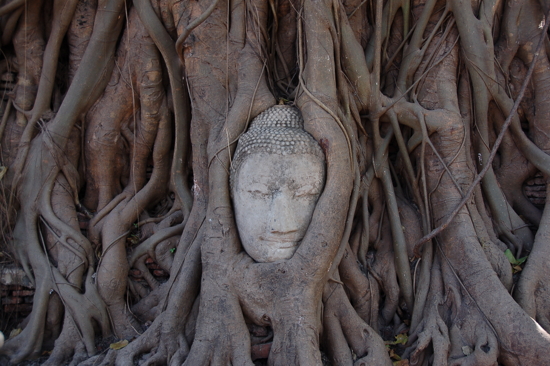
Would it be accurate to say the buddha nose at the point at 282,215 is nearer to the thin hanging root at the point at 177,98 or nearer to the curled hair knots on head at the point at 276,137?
the curled hair knots on head at the point at 276,137

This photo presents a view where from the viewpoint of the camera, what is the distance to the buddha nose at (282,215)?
2506mm

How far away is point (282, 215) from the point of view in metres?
2.52

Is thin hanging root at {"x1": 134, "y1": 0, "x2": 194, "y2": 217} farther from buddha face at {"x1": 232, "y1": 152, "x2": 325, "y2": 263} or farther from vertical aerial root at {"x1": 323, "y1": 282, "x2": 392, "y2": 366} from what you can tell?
vertical aerial root at {"x1": 323, "y1": 282, "x2": 392, "y2": 366}

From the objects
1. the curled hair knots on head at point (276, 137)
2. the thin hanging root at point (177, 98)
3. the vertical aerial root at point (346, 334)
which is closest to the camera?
the vertical aerial root at point (346, 334)

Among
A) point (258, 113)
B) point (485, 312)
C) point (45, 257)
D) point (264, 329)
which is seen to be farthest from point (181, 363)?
point (485, 312)

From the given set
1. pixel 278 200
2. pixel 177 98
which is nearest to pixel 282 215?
pixel 278 200

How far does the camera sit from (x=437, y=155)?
114 inches

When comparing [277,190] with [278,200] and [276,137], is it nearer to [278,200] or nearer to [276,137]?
[278,200]

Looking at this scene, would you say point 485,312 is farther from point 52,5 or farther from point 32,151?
point 52,5

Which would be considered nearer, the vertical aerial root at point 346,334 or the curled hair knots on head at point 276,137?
the vertical aerial root at point 346,334

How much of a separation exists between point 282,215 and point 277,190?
0.15 m

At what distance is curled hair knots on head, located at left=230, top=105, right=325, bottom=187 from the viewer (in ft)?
8.42

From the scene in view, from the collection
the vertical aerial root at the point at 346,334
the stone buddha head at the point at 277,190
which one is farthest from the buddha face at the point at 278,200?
the vertical aerial root at the point at 346,334

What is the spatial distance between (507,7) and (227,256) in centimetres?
279
